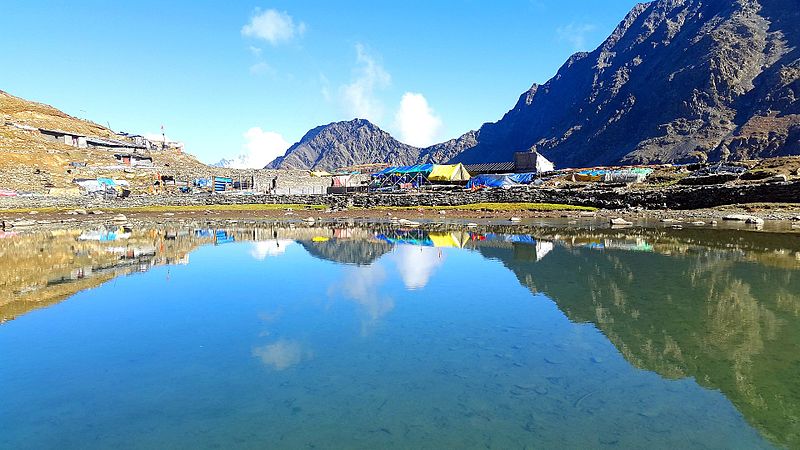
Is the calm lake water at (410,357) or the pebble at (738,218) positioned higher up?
the pebble at (738,218)

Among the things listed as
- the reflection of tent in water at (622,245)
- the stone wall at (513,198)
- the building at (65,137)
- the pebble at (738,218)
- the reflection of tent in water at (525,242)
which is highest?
the building at (65,137)

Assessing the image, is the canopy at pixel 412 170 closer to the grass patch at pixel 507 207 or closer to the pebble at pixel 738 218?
the grass patch at pixel 507 207

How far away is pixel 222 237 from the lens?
124 feet

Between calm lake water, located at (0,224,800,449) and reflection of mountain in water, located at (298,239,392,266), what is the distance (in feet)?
9.84

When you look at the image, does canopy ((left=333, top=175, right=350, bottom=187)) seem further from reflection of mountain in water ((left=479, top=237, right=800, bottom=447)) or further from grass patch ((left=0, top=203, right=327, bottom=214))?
reflection of mountain in water ((left=479, top=237, right=800, bottom=447))

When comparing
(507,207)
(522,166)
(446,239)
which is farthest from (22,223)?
(522,166)

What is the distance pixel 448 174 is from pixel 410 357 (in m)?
72.4

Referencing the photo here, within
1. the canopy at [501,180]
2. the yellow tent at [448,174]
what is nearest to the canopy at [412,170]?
the yellow tent at [448,174]

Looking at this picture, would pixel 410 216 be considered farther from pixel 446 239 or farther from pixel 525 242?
pixel 525 242

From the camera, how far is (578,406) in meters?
7.94

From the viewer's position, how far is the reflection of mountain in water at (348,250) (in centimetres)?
2510

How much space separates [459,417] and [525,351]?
358 cm

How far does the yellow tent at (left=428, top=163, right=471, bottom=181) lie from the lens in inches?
3196

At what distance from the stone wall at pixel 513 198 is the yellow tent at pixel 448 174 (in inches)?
578
